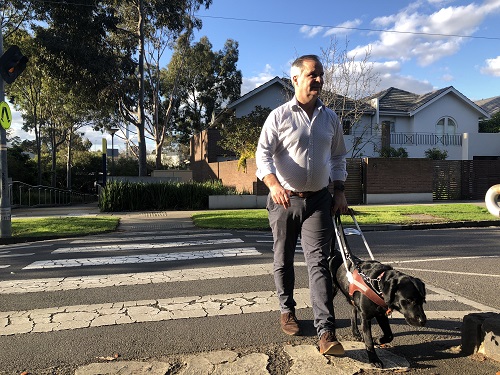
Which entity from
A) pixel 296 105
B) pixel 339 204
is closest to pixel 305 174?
pixel 339 204

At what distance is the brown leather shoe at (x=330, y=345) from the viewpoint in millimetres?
2961

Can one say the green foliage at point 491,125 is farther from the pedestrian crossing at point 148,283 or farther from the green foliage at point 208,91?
the pedestrian crossing at point 148,283

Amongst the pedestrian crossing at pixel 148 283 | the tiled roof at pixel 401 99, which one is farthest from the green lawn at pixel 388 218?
the tiled roof at pixel 401 99

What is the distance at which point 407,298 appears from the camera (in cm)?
275

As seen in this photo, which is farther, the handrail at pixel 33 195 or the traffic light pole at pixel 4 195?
the handrail at pixel 33 195

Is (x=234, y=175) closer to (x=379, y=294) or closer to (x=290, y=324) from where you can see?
(x=290, y=324)

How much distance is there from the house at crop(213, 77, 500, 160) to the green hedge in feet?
33.3

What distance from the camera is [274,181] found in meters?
3.24

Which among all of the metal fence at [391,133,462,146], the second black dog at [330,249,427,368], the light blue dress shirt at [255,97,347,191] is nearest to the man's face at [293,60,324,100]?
the light blue dress shirt at [255,97,347,191]

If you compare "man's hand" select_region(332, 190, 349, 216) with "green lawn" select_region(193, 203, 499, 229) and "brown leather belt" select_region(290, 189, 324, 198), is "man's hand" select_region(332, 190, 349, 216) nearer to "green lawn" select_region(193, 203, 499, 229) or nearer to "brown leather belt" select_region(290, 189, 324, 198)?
"brown leather belt" select_region(290, 189, 324, 198)

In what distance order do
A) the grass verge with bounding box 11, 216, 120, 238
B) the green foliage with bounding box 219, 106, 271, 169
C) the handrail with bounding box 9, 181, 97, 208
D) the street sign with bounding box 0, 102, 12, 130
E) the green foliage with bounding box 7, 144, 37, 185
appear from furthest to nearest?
the green foliage with bounding box 7, 144, 37, 185
the handrail with bounding box 9, 181, 97, 208
the green foliage with bounding box 219, 106, 271, 169
the grass verge with bounding box 11, 216, 120, 238
the street sign with bounding box 0, 102, 12, 130

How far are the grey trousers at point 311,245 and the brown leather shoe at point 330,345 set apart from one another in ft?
0.15

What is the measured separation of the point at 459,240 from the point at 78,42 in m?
20.9

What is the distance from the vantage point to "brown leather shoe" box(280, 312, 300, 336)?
352 cm
